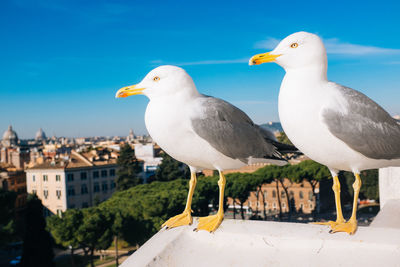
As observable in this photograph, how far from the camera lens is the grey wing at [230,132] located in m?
3.24

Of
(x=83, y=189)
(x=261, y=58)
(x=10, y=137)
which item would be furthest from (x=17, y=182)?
(x=10, y=137)

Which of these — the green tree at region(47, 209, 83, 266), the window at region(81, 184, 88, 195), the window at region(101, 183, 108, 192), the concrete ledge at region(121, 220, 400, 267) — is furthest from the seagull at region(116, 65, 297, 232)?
the window at region(101, 183, 108, 192)

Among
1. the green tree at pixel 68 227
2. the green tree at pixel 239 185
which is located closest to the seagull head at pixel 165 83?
the green tree at pixel 68 227

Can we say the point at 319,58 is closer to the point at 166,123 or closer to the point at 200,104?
the point at 200,104

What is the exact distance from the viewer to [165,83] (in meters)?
3.31

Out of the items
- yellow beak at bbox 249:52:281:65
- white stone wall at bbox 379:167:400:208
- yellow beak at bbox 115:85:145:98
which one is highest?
yellow beak at bbox 249:52:281:65

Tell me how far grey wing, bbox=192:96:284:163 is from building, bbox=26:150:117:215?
4110 cm

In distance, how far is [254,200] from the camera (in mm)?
44125

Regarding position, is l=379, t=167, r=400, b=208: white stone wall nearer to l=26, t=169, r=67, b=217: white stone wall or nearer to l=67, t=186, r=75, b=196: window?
l=26, t=169, r=67, b=217: white stone wall

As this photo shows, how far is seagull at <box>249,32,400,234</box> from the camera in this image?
9.46 ft

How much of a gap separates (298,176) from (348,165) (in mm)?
26923

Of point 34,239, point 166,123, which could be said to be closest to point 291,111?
point 166,123

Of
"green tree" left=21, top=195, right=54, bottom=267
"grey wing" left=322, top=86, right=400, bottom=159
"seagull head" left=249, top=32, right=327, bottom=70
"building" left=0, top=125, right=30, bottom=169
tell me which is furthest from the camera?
"building" left=0, top=125, right=30, bottom=169

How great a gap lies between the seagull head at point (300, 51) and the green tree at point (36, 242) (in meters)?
23.3
